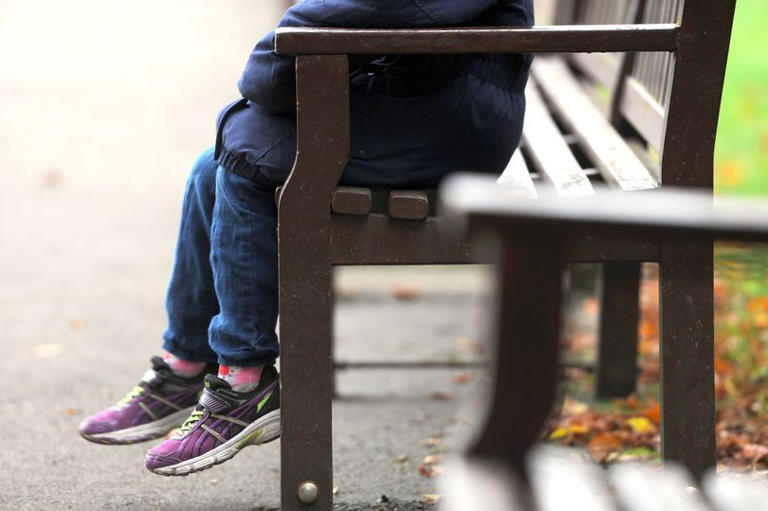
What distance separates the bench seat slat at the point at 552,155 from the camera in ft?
8.94

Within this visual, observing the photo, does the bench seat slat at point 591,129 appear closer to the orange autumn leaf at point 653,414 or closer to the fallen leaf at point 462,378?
the orange autumn leaf at point 653,414

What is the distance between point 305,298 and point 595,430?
57.3 inches

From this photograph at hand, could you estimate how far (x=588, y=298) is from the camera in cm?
565

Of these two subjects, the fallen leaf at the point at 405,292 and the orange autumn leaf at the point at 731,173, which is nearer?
the fallen leaf at the point at 405,292

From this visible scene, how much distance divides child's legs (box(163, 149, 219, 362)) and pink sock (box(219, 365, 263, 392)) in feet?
0.87

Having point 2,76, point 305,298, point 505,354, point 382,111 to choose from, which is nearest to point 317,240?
point 305,298

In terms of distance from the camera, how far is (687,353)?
2.66 meters

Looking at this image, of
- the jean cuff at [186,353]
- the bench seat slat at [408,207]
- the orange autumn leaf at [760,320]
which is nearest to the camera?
the bench seat slat at [408,207]

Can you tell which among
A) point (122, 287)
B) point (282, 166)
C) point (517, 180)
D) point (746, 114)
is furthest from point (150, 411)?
point (746, 114)

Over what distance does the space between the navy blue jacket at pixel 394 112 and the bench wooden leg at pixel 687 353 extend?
0.49 m

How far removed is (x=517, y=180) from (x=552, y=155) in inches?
10.9

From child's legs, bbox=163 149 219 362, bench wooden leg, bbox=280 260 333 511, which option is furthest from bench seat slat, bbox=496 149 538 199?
child's legs, bbox=163 149 219 362

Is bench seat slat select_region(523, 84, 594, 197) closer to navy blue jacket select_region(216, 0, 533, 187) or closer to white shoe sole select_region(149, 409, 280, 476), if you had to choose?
navy blue jacket select_region(216, 0, 533, 187)

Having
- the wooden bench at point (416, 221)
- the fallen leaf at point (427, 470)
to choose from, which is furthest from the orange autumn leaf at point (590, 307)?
the wooden bench at point (416, 221)
